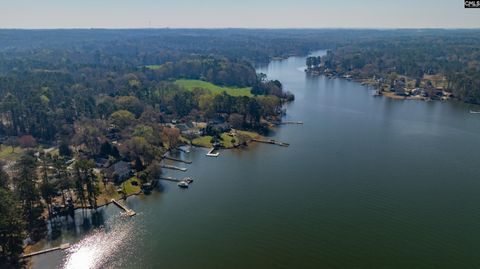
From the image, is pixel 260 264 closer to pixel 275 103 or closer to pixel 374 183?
pixel 374 183

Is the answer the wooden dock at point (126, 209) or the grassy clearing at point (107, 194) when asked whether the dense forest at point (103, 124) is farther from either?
the wooden dock at point (126, 209)

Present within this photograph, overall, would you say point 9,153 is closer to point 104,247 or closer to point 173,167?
point 173,167

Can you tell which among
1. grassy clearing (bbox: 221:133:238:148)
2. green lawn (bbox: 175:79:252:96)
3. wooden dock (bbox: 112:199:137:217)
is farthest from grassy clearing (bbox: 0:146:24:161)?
green lawn (bbox: 175:79:252:96)

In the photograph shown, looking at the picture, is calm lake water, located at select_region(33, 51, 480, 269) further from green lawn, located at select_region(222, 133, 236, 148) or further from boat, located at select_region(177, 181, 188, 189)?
green lawn, located at select_region(222, 133, 236, 148)

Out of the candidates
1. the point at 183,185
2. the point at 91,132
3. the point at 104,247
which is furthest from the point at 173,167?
the point at 104,247

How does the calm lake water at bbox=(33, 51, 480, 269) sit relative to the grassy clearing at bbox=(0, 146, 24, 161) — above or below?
below
